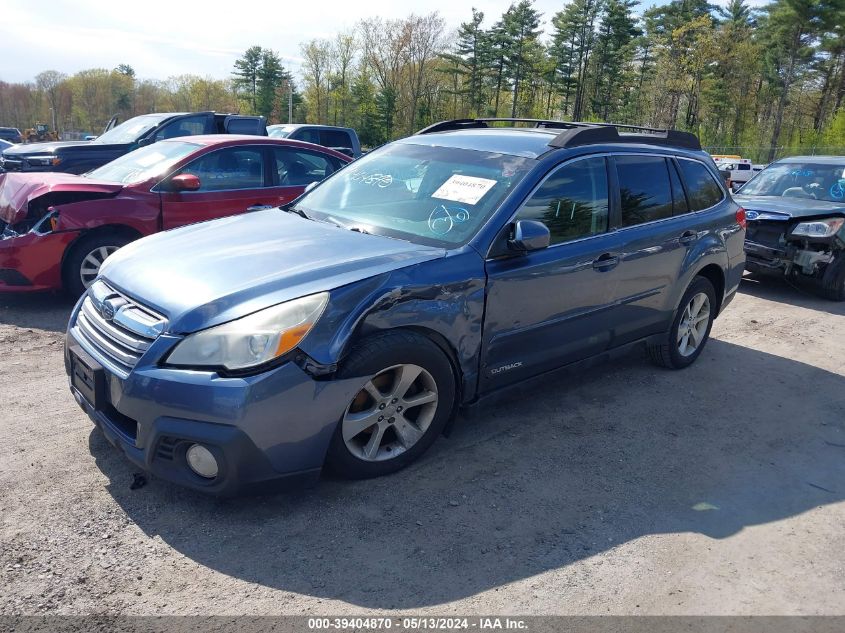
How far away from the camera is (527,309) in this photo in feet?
12.7

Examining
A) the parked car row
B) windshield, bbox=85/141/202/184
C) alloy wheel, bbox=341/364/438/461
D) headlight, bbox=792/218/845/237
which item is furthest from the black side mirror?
the parked car row

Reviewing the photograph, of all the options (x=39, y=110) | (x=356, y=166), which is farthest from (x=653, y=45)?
(x=39, y=110)

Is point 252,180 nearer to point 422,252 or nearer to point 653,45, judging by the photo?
point 422,252

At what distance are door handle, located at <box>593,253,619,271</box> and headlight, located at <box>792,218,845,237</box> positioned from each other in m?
5.05

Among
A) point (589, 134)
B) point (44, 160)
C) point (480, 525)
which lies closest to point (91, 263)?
point (589, 134)

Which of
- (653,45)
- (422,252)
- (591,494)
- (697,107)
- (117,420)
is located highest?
(653,45)

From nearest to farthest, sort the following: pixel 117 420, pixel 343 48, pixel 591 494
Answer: pixel 117 420
pixel 591 494
pixel 343 48

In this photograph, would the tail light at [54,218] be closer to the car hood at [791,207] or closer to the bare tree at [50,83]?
the car hood at [791,207]

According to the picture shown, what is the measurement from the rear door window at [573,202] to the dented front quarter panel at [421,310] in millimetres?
598

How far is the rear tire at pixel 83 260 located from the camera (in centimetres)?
615

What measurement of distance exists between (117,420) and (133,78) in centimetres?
11676

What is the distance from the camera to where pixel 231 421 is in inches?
110

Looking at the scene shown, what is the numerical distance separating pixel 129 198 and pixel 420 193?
370 cm

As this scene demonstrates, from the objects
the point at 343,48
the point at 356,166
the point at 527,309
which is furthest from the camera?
the point at 343,48
